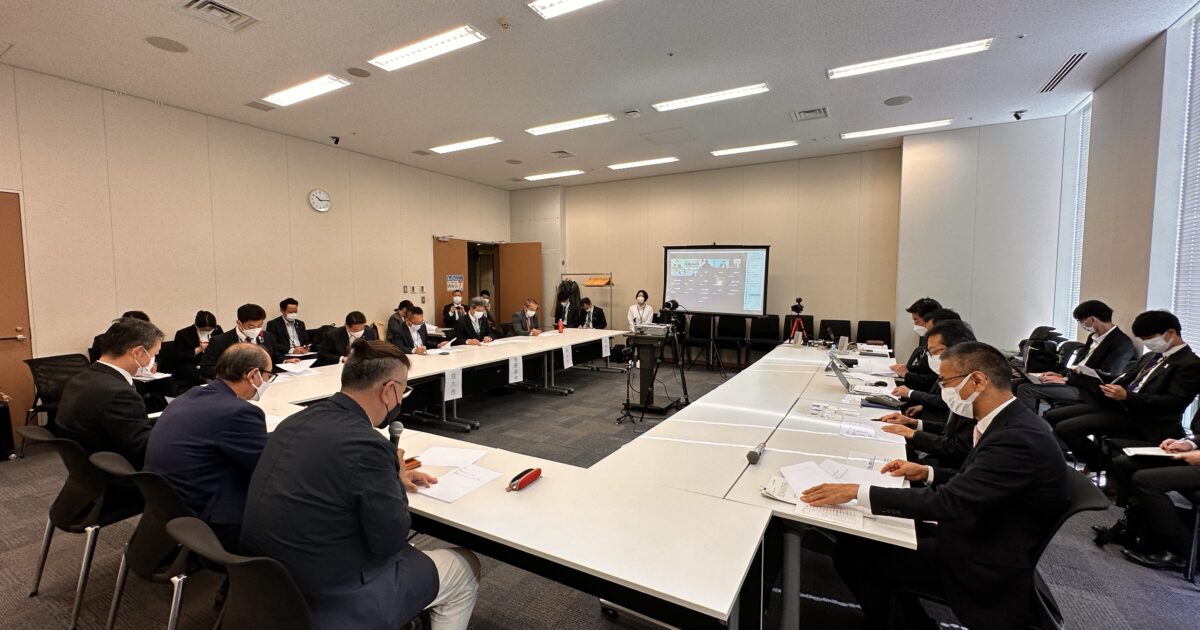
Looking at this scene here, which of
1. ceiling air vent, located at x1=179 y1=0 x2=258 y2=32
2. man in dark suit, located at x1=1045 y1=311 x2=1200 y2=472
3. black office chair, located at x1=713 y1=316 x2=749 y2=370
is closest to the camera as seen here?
man in dark suit, located at x1=1045 y1=311 x2=1200 y2=472

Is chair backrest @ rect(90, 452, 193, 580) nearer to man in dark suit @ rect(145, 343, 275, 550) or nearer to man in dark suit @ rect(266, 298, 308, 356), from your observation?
man in dark suit @ rect(145, 343, 275, 550)

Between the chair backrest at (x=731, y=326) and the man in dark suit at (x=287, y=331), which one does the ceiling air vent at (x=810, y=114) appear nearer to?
the chair backrest at (x=731, y=326)

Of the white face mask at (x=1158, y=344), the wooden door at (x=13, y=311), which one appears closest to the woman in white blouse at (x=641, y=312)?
the white face mask at (x=1158, y=344)

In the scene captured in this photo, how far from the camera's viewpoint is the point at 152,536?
5.62 feet

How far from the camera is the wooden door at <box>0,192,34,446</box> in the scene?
162 inches

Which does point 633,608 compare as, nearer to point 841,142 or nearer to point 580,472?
point 580,472

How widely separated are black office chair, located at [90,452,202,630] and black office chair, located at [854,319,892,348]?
771cm

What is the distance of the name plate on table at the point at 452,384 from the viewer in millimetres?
4309

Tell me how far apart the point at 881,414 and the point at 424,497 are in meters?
2.57

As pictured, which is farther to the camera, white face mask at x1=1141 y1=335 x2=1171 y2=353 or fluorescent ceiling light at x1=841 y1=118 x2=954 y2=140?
fluorescent ceiling light at x1=841 y1=118 x2=954 y2=140

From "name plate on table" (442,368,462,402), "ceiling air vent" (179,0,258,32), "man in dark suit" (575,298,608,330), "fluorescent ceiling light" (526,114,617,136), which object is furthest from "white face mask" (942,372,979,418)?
"man in dark suit" (575,298,608,330)

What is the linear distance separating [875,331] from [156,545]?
26.0 ft

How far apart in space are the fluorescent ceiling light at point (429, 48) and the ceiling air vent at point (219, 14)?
89 cm

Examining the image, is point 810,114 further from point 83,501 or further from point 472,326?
point 83,501
